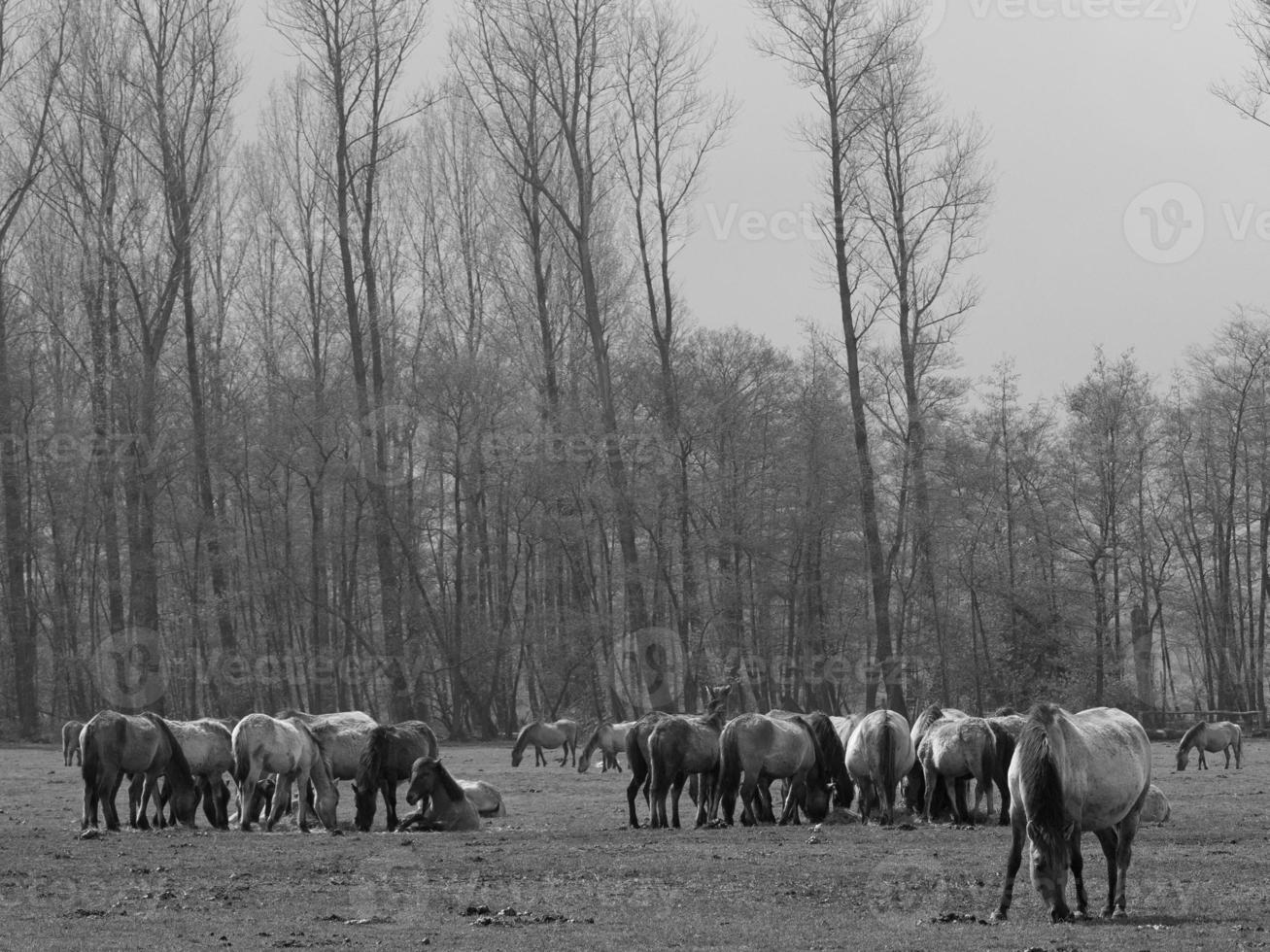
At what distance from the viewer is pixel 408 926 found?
1027 cm

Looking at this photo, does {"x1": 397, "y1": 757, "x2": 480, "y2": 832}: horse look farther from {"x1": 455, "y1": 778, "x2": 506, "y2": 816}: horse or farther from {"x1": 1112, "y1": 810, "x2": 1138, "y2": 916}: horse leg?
{"x1": 1112, "y1": 810, "x2": 1138, "y2": 916}: horse leg

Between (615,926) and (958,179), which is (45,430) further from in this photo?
(615,926)

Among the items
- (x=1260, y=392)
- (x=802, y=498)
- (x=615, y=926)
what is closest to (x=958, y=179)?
(x=802, y=498)

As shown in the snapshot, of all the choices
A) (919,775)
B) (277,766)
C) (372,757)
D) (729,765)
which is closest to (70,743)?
(277,766)

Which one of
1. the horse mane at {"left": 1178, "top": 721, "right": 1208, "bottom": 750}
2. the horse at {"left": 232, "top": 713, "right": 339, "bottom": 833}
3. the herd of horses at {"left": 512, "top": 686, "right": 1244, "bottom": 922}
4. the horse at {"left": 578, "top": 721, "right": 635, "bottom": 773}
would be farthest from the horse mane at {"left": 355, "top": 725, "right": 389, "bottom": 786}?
the horse mane at {"left": 1178, "top": 721, "right": 1208, "bottom": 750}

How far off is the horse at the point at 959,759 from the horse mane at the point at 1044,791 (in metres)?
7.55

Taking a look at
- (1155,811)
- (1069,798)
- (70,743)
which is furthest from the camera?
(70,743)

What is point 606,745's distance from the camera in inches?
1288

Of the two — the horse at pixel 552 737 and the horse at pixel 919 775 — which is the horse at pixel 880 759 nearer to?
the horse at pixel 919 775

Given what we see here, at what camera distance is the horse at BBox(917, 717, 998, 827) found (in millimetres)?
17500

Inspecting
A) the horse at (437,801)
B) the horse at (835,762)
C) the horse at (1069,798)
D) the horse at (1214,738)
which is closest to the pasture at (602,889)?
the horse at (1069,798)

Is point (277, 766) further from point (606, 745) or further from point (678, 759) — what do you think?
point (606, 745)

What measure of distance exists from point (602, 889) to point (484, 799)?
27.6 feet

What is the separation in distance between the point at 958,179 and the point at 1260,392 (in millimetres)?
15555
